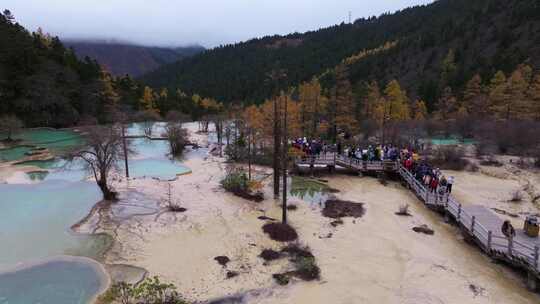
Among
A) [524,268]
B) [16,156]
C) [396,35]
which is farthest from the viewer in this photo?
[396,35]

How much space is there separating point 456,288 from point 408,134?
3151 centimetres

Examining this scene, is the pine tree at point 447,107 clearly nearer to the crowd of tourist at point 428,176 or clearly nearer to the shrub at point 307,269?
the crowd of tourist at point 428,176

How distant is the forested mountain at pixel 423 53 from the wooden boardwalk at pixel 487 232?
545 inches

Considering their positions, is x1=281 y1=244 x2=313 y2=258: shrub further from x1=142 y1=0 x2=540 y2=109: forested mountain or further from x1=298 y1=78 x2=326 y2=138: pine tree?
x1=298 y1=78 x2=326 y2=138: pine tree

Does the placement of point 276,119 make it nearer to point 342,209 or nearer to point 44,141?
point 342,209

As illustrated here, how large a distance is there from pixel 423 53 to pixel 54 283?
385 feet

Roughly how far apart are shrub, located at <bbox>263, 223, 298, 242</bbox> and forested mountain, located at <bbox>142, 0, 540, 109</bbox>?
492 inches

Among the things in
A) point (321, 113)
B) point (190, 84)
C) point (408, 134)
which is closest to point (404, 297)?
point (408, 134)

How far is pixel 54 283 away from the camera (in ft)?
43.6

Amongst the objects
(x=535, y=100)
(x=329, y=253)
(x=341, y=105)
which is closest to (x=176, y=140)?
(x=341, y=105)

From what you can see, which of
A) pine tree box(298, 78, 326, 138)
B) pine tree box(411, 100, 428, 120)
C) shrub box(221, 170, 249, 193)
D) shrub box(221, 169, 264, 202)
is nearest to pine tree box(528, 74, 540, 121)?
pine tree box(411, 100, 428, 120)

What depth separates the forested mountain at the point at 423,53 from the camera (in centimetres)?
7851

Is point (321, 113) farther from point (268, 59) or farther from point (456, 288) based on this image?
point (268, 59)

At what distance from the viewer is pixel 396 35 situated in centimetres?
15525
